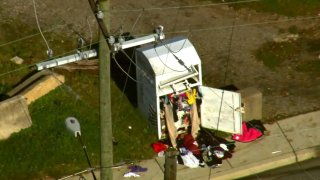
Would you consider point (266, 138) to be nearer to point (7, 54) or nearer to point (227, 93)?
point (227, 93)

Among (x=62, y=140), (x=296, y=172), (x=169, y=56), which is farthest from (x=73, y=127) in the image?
(x=296, y=172)

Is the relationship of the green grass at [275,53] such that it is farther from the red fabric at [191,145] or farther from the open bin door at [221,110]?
the red fabric at [191,145]

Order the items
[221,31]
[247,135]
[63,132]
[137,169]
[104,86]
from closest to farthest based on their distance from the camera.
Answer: [104,86], [137,169], [63,132], [247,135], [221,31]

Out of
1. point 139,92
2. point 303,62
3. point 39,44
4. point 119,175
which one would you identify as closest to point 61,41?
point 39,44

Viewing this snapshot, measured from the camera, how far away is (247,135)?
1675 cm

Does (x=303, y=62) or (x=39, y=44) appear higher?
(x=39, y=44)

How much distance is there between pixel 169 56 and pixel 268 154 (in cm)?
331

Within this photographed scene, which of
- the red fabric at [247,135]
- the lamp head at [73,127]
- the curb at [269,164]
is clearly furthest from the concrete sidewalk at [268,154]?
the lamp head at [73,127]

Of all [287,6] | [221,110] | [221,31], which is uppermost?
[287,6]

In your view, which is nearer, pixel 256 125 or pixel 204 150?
pixel 204 150

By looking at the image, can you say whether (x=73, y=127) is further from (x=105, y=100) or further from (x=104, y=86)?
(x=104, y=86)

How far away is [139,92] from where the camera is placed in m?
17.1

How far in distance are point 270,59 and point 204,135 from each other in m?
3.99

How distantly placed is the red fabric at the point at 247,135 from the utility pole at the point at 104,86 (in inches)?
191
